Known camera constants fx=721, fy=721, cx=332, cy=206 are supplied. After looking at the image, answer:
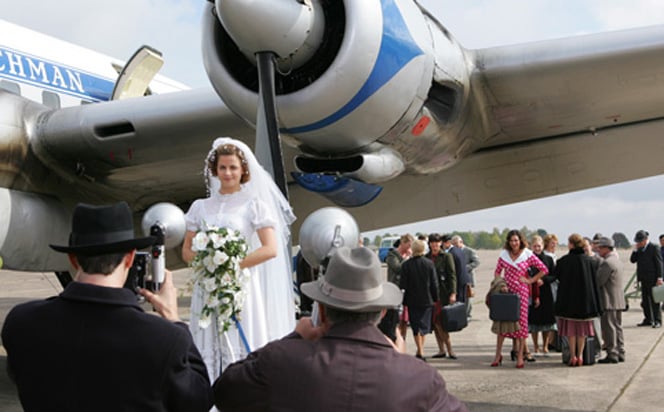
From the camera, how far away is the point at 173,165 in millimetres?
6816

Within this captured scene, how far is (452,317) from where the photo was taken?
768 cm

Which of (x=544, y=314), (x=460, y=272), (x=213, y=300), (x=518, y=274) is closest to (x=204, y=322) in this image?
(x=213, y=300)

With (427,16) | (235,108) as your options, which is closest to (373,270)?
(235,108)

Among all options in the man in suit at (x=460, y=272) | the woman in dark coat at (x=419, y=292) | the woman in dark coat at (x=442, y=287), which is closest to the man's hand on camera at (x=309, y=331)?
the woman in dark coat at (x=419, y=292)

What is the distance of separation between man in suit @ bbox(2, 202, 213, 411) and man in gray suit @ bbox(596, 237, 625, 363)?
6.44 m

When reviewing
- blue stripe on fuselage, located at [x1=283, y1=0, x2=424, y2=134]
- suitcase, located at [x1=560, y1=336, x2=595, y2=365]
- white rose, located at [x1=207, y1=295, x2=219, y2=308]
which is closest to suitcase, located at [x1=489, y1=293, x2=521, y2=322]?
suitcase, located at [x1=560, y1=336, x2=595, y2=365]

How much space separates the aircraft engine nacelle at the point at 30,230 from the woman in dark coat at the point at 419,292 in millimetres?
3469

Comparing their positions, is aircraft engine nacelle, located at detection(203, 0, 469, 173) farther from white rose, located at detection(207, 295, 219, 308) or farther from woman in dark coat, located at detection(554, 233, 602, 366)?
woman in dark coat, located at detection(554, 233, 602, 366)

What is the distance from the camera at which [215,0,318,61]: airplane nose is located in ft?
14.3

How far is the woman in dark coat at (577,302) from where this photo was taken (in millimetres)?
7164

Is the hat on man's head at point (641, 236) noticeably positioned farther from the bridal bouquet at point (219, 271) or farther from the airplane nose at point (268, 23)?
the bridal bouquet at point (219, 271)

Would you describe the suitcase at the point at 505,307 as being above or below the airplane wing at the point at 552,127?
below

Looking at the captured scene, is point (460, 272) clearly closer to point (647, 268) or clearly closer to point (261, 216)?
point (647, 268)

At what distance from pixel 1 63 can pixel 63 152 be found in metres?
1.99
